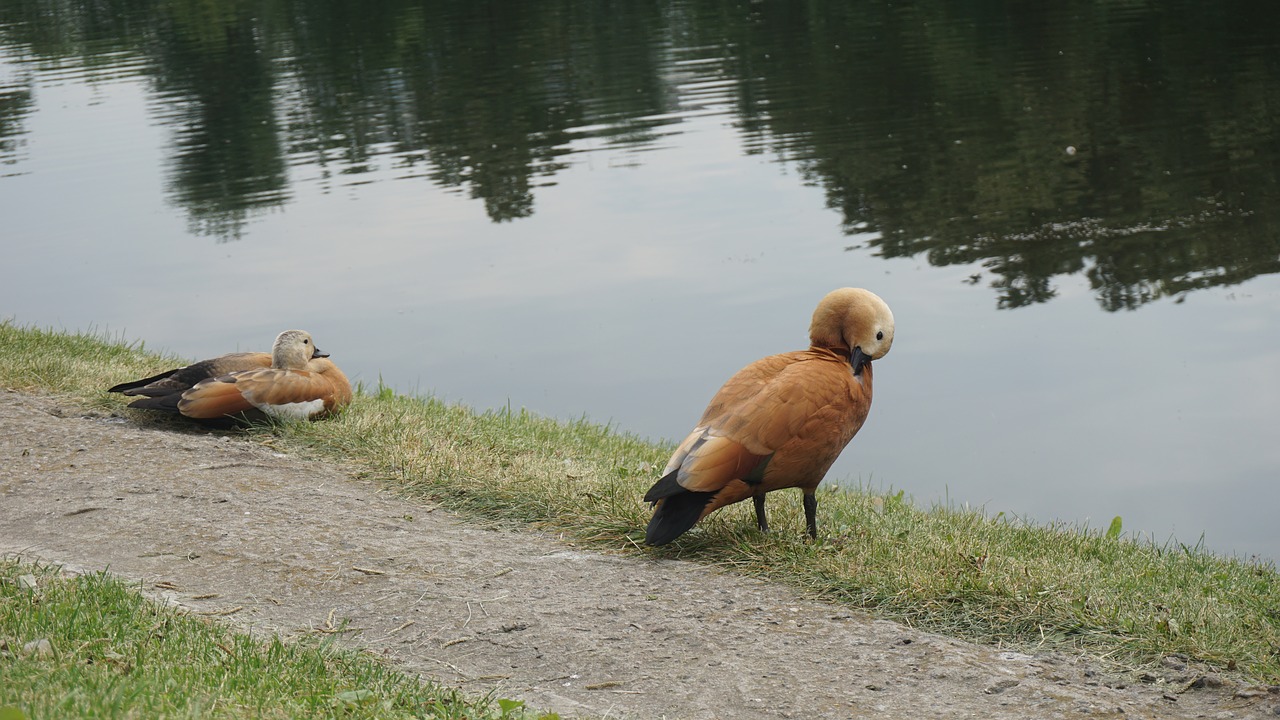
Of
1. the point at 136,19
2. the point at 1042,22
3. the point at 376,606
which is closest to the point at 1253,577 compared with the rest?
the point at 376,606

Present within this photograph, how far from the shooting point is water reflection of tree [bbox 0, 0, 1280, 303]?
17.0 meters

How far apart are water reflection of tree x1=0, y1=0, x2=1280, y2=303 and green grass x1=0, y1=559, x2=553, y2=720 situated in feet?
38.0

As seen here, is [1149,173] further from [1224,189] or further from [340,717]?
[340,717]

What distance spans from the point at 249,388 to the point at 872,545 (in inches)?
162

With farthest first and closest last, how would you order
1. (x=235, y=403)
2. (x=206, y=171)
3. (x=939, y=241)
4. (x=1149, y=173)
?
(x=206, y=171)
(x=1149, y=173)
(x=939, y=241)
(x=235, y=403)

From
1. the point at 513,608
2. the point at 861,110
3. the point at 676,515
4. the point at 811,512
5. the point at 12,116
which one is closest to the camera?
the point at 513,608

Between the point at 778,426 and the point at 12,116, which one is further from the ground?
the point at 12,116

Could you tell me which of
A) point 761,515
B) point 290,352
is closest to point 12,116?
point 290,352

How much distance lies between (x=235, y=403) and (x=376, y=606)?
297cm

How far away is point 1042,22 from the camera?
3541 centimetres

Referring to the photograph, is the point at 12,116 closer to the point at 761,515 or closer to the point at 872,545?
the point at 761,515

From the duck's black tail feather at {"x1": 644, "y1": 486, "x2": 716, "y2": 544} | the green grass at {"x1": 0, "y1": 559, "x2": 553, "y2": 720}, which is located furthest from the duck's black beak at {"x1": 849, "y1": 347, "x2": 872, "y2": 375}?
the green grass at {"x1": 0, "y1": 559, "x2": 553, "y2": 720}

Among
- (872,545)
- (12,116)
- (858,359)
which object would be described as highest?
(12,116)

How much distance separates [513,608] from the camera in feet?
16.6
